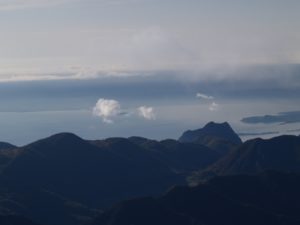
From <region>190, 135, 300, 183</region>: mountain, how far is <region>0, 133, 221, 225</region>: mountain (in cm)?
698

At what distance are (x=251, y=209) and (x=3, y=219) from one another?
99.2ft

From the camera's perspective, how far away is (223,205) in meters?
95.6

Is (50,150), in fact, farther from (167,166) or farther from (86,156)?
(167,166)

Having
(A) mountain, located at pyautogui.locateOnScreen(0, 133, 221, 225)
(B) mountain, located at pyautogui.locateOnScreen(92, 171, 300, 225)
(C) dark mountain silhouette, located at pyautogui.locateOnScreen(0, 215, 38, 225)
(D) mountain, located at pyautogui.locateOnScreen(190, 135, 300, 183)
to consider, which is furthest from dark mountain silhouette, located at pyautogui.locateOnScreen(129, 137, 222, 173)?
(C) dark mountain silhouette, located at pyautogui.locateOnScreen(0, 215, 38, 225)

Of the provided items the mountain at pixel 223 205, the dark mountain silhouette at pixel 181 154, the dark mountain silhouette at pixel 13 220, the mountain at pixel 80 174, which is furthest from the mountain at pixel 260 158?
the dark mountain silhouette at pixel 13 220

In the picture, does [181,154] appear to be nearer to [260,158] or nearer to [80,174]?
[260,158]

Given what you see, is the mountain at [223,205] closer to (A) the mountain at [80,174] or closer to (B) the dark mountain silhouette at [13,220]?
(B) the dark mountain silhouette at [13,220]

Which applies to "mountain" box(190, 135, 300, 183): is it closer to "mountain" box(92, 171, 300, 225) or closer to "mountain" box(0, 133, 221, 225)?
"mountain" box(0, 133, 221, 225)

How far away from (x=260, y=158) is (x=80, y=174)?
3293cm

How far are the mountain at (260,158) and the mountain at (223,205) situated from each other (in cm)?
2962

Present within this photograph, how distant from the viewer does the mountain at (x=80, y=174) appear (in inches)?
4510

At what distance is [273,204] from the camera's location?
103 metres

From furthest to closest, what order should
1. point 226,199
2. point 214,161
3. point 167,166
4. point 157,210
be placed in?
1. point 214,161
2. point 167,166
3. point 226,199
4. point 157,210

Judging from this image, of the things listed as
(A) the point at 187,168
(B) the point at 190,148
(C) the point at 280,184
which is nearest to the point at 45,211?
(C) the point at 280,184
